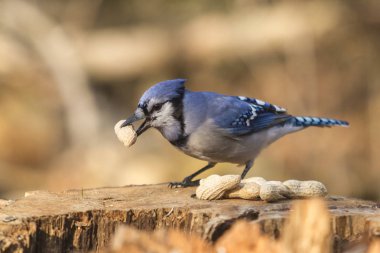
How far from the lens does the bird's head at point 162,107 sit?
8.11 feet

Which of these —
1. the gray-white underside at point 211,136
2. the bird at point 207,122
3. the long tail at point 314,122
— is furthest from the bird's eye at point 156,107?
the long tail at point 314,122

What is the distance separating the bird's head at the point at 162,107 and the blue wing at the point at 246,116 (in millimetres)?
182

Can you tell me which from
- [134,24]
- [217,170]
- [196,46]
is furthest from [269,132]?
[134,24]

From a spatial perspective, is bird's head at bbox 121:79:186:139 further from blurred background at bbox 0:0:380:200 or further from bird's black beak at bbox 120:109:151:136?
blurred background at bbox 0:0:380:200

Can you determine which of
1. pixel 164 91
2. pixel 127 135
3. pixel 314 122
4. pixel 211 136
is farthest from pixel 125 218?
pixel 314 122

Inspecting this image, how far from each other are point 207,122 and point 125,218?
82 centimetres

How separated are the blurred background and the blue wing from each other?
1432 millimetres

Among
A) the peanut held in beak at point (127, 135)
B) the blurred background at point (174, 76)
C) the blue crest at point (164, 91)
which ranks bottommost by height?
the peanut held in beak at point (127, 135)

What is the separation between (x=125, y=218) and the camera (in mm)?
1908

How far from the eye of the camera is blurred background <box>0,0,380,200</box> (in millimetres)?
4586

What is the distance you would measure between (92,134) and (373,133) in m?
1.68

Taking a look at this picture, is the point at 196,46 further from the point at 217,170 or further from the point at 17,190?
the point at 17,190

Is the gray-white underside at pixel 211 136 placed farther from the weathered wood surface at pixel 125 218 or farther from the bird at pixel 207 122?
the weathered wood surface at pixel 125 218

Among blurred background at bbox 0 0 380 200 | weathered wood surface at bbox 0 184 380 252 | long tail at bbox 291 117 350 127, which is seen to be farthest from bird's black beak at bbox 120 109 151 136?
blurred background at bbox 0 0 380 200
